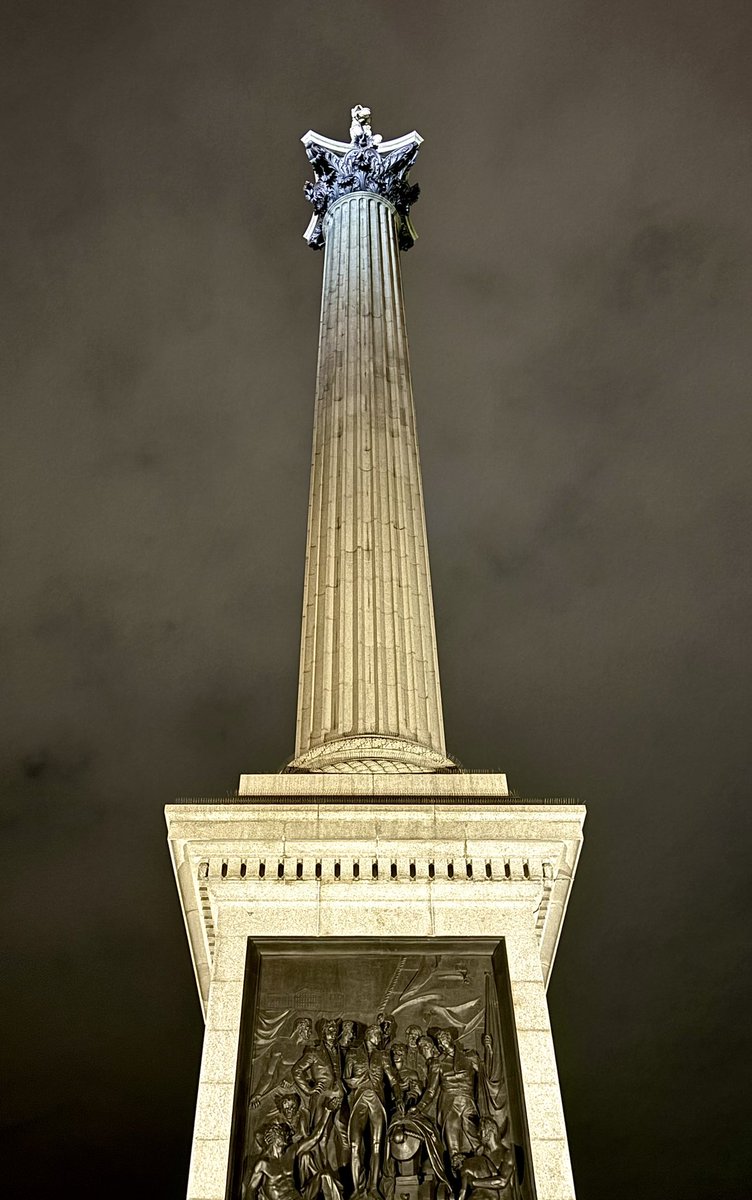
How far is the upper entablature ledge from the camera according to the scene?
3756cm

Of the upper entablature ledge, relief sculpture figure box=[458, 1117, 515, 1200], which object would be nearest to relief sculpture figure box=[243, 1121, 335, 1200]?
relief sculpture figure box=[458, 1117, 515, 1200]

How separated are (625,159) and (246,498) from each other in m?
25.0

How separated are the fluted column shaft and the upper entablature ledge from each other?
12.5 feet

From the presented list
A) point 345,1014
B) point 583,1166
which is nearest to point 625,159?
point 583,1166

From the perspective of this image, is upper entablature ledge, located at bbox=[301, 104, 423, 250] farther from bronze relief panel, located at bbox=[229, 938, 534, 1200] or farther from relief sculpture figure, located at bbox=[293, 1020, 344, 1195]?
relief sculpture figure, located at bbox=[293, 1020, 344, 1195]

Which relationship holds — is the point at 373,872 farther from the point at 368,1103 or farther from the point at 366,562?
the point at 366,562

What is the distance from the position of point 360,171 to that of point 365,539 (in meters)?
17.8

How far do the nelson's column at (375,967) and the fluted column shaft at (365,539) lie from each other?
0.20 metres

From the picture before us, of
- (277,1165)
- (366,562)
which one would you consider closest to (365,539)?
(366,562)

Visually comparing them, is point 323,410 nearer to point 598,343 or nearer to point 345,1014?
point 345,1014

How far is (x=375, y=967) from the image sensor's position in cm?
1612

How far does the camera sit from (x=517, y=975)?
16.0 m

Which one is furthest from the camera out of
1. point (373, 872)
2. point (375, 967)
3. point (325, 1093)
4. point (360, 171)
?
point (360, 171)

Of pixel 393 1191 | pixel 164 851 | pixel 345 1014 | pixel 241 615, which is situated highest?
pixel 241 615
